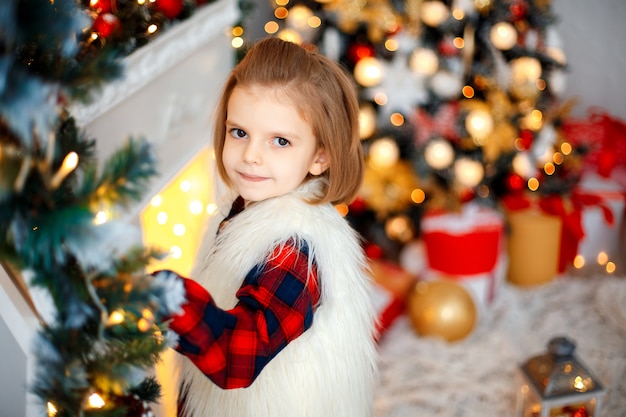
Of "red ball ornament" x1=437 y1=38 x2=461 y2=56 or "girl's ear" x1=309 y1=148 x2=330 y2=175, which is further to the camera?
"red ball ornament" x1=437 y1=38 x2=461 y2=56

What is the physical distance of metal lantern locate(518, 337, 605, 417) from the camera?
1.56 m

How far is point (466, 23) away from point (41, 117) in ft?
7.18

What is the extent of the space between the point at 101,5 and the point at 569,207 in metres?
2.18

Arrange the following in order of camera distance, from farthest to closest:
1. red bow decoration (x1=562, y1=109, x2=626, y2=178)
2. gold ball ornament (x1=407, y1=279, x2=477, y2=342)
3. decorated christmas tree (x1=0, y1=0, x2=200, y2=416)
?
red bow decoration (x1=562, y1=109, x2=626, y2=178) < gold ball ornament (x1=407, y1=279, x2=477, y2=342) < decorated christmas tree (x1=0, y1=0, x2=200, y2=416)

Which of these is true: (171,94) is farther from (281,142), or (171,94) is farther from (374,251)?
(374,251)

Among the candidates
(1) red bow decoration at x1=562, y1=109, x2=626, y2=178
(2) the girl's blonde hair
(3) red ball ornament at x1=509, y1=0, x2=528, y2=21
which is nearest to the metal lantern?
(2) the girl's blonde hair

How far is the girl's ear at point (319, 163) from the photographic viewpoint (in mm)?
1039

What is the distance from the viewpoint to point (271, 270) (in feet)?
2.97

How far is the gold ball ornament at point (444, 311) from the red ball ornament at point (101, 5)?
1528mm

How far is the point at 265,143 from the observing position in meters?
0.97

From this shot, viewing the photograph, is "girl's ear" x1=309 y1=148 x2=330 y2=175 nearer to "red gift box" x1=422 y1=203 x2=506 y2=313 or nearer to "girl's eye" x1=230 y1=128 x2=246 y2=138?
"girl's eye" x1=230 y1=128 x2=246 y2=138

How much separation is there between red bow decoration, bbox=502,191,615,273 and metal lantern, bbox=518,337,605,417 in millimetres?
1096

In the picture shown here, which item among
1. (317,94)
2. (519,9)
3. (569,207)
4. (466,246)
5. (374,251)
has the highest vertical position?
(519,9)

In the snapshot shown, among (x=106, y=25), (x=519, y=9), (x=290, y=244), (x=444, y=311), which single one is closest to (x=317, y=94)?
(x=290, y=244)
